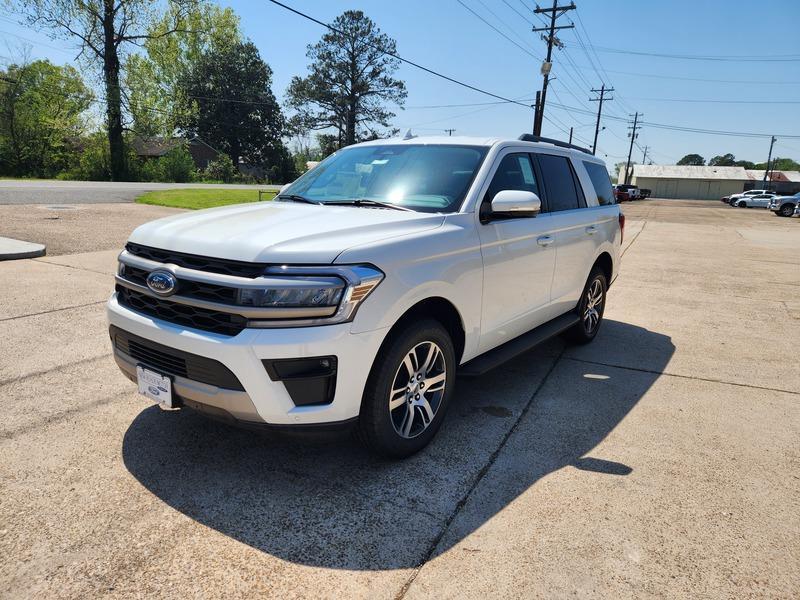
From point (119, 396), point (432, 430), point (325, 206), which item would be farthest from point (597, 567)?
point (119, 396)

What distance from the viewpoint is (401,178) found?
376 centimetres

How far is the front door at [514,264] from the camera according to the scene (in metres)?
3.62

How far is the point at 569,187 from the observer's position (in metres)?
4.96

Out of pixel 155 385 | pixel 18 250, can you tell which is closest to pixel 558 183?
pixel 155 385

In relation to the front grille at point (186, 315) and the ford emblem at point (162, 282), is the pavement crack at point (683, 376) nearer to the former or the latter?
the front grille at point (186, 315)

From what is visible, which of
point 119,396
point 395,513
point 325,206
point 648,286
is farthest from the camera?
point 648,286

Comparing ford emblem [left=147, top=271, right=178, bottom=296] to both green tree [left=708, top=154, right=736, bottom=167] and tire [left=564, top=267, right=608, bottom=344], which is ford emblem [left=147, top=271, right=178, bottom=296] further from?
green tree [left=708, top=154, right=736, bottom=167]

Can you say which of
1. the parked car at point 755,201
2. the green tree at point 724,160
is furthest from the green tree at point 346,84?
the green tree at point 724,160

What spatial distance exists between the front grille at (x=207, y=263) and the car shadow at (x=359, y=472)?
82cm

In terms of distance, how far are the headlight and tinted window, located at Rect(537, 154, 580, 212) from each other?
253cm

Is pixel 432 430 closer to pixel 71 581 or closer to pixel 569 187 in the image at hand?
pixel 71 581

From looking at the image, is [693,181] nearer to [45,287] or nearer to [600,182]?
[600,182]

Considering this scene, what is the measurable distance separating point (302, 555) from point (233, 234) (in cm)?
158

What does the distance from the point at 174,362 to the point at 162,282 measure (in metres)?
0.41
